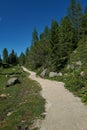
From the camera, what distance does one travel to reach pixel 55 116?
43.1 feet

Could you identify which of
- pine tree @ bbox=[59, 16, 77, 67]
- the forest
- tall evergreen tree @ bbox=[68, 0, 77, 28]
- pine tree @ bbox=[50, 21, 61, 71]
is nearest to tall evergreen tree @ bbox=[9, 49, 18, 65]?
the forest

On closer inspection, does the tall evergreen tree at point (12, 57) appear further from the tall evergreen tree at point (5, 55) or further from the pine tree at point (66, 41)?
the pine tree at point (66, 41)

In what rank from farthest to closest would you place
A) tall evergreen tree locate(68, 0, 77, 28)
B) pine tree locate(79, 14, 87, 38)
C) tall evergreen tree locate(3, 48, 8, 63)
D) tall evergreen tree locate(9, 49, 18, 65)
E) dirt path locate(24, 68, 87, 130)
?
tall evergreen tree locate(9, 49, 18, 65) → tall evergreen tree locate(3, 48, 8, 63) → tall evergreen tree locate(68, 0, 77, 28) → pine tree locate(79, 14, 87, 38) → dirt path locate(24, 68, 87, 130)

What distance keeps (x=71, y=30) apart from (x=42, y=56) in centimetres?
1392

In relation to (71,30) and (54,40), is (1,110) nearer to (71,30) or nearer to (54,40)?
(54,40)

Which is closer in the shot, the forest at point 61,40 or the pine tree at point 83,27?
the forest at point 61,40

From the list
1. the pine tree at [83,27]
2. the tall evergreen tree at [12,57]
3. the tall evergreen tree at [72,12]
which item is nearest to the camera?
the pine tree at [83,27]

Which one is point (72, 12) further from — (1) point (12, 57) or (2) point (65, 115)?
(1) point (12, 57)

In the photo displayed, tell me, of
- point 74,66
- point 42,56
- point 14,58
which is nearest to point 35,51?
point 42,56

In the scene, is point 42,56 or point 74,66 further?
point 42,56

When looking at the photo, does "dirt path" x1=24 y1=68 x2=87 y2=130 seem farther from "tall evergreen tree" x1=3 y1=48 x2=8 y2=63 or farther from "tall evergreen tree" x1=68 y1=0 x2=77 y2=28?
"tall evergreen tree" x1=3 y1=48 x2=8 y2=63

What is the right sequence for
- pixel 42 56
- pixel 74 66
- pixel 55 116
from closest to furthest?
pixel 55 116 → pixel 74 66 → pixel 42 56

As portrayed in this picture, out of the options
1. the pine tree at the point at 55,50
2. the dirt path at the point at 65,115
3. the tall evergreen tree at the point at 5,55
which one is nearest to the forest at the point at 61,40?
the pine tree at the point at 55,50

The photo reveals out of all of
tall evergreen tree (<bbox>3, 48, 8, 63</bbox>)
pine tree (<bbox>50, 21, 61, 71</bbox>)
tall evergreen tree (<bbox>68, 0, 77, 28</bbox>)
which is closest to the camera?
pine tree (<bbox>50, 21, 61, 71</bbox>)
